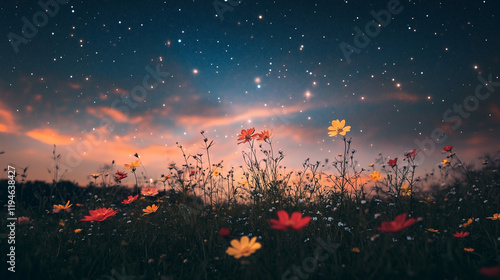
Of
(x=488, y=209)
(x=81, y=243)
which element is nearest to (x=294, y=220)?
(x=81, y=243)

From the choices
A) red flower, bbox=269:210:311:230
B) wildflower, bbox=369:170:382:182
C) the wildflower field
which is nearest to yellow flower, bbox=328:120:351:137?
the wildflower field

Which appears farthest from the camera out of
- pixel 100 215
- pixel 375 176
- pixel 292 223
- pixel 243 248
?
pixel 375 176

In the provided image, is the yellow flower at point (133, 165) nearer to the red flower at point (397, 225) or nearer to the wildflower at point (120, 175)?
the wildflower at point (120, 175)

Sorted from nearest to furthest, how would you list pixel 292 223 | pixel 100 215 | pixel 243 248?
pixel 292 223
pixel 243 248
pixel 100 215

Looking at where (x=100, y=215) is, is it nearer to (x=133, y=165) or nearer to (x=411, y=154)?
(x=133, y=165)

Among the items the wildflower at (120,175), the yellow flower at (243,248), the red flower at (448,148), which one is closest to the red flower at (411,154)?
the red flower at (448,148)

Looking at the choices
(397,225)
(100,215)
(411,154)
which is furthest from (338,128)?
(100,215)

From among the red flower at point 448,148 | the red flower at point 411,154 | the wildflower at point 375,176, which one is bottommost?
the wildflower at point 375,176

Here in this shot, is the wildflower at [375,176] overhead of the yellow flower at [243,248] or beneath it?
overhead

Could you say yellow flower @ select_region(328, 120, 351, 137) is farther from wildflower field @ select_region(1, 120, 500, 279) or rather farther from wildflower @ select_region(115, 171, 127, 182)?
wildflower @ select_region(115, 171, 127, 182)

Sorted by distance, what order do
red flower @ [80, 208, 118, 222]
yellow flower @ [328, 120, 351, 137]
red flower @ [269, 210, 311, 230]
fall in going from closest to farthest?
red flower @ [269, 210, 311, 230]
red flower @ [80, 208, 118, 222]
yellow flower @ [328, 120, 351, 137]

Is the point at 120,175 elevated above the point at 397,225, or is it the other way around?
the point at 120,175

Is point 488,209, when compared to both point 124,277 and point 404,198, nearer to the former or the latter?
point 404,198

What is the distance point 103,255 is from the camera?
2.22m
